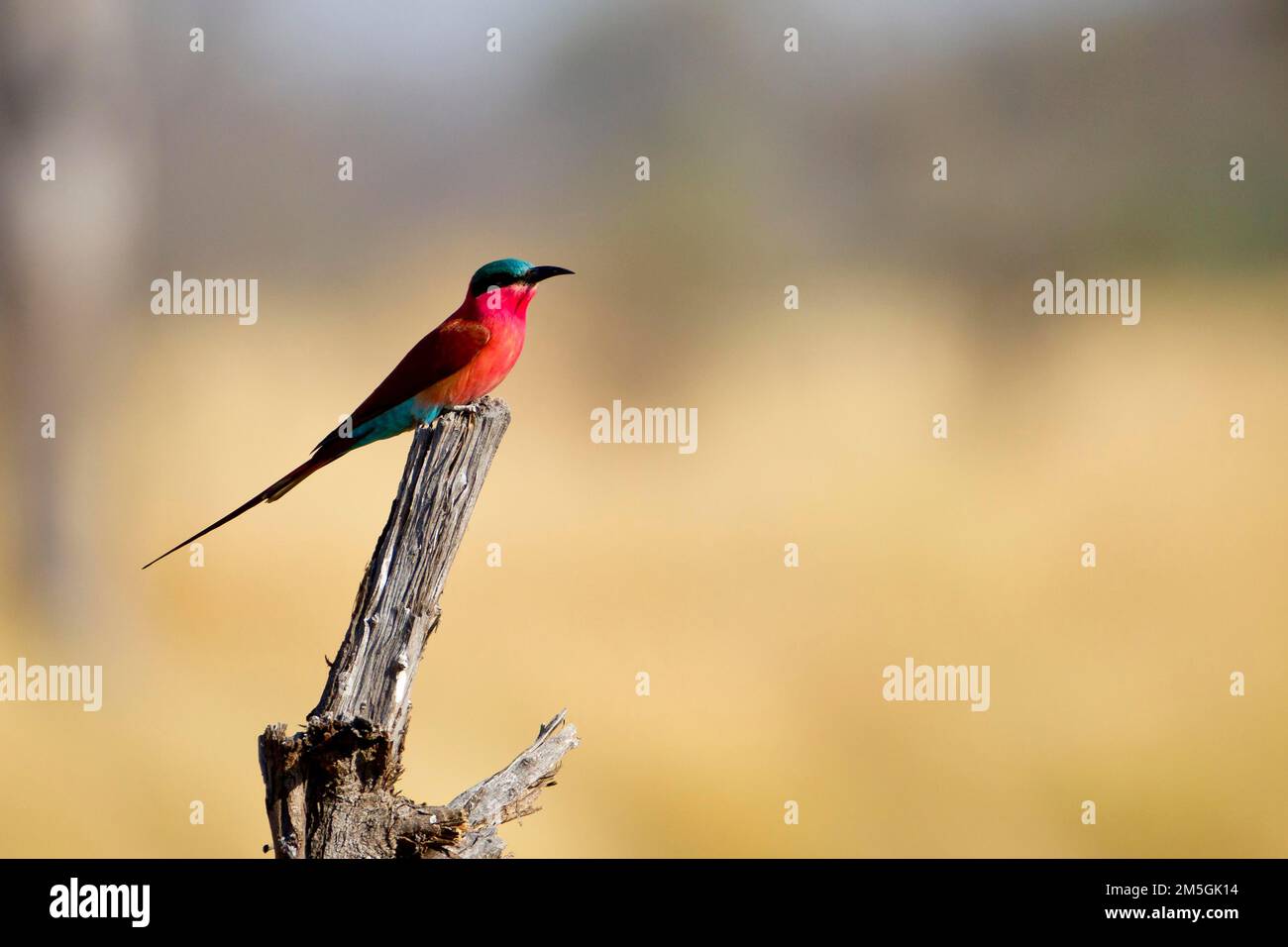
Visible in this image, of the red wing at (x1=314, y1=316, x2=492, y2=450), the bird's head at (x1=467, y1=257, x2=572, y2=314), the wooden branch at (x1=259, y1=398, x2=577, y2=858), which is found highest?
the bird's head at (x1=467, y1=257, x2=572, y2=314)

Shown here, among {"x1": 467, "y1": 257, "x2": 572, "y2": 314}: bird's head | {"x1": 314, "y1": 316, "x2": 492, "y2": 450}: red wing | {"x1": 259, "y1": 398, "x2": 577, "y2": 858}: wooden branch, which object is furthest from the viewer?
{"x1": 467, "y1": 257, "x2": 572, "y2": 314}: bird's head

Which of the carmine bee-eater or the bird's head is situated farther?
the bird's head

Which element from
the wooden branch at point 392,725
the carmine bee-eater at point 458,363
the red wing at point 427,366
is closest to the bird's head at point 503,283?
the carmine bee-eater at point 458,363

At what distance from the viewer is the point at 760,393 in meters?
16.8

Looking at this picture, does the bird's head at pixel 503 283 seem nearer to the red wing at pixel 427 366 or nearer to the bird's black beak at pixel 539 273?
the bird's black beak at pixel 539 273

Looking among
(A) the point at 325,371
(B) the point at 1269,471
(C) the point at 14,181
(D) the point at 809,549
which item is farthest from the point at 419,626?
(A) the point at 325,371

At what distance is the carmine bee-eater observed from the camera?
210 inches

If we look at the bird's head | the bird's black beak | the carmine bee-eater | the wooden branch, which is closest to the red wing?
the carmine bee-eater

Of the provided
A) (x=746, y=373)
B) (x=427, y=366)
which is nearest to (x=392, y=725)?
(x=427, y=366)

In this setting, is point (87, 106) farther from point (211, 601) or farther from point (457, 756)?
point (457, 756)

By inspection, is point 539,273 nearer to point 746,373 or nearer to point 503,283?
point 503,283

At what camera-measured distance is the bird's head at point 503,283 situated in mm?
5613

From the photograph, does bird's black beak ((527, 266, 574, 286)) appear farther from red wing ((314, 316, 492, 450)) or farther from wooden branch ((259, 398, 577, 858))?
wooden branch ((259, 398, 577, 858))

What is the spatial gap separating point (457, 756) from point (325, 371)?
34.3 feet
